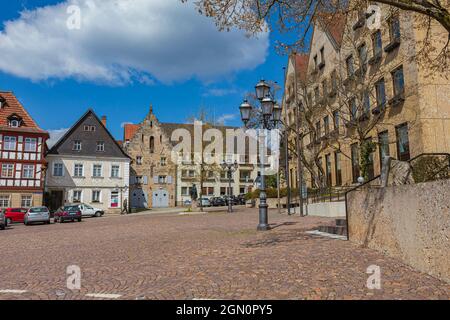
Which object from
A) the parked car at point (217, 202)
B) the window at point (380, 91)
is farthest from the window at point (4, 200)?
the window at point (380, 91)

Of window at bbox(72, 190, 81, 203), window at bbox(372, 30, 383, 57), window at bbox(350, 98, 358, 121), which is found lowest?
window at bbox(72, 190, 81, 203)

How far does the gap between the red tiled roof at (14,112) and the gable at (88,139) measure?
4713 millimetres

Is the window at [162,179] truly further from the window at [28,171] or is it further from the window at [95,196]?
the window at [28,171]

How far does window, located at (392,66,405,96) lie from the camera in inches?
826

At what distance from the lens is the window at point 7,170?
38.3 meters

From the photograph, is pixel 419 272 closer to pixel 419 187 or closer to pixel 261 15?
pixel 419 187

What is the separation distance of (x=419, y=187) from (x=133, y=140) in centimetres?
5681

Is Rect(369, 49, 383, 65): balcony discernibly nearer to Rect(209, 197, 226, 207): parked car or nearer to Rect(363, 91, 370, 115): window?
Rect(363, 91, 370, 115): window

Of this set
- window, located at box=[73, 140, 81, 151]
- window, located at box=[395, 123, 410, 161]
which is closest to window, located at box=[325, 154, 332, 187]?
window, located at box=[395, 123, 410, 161]

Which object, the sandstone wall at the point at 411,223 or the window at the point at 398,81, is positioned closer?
the sandstone wall at the point at 411,223

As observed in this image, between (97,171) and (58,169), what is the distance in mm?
4760

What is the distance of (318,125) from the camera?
34.2 metres

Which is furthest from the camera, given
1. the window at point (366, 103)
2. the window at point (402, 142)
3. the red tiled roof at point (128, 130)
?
the red tiled roof at point (128, 130)
